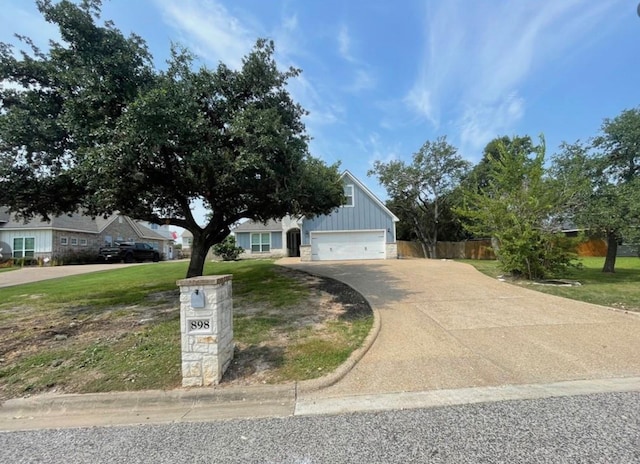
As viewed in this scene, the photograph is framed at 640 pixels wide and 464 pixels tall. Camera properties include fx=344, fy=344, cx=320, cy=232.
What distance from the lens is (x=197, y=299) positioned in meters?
4.31

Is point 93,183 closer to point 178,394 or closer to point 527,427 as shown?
point 178,394

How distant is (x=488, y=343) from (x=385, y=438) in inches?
129

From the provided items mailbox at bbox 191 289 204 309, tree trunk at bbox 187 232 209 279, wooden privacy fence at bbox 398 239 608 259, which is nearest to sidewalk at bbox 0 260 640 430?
mailbox at bbox 191 289 204 309

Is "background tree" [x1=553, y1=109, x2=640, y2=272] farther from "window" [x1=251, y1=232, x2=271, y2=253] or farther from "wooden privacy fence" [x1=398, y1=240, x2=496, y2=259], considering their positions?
"window" [x1=251, y1=232, x2=271, y2=253]

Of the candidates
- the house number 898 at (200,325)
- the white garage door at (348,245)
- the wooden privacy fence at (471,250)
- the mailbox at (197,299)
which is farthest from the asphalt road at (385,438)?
the wooden privacy fence at (471,250)

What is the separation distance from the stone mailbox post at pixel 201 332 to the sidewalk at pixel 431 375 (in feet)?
0.77

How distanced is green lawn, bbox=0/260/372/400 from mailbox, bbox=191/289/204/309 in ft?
3.24

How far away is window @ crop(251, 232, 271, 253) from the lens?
26953mm

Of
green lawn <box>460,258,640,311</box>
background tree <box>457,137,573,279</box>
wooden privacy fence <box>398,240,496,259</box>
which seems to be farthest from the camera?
wooden privacy fence <box>398,240,496,259</box>

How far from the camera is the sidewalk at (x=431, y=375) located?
3.77 m

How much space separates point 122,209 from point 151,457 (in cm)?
764

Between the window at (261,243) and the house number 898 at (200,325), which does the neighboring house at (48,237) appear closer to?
the window at (261,243)

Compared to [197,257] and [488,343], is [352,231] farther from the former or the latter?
[488,343]

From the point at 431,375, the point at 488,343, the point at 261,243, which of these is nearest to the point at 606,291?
the point at 488,343
